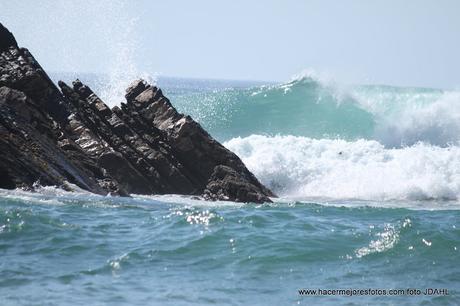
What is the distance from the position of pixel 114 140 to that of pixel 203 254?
9.73 meters

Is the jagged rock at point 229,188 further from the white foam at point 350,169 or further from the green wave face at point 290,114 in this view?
the green wave face at point 290,114

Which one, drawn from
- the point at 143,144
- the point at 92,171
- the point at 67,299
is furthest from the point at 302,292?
the point at 143,144

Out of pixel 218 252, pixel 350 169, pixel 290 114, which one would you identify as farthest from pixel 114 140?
pixel 290 114

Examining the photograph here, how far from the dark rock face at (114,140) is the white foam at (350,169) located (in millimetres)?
5116

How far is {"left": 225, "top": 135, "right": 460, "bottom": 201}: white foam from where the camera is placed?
1102 inches

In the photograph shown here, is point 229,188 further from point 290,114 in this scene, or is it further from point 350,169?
point 290,114

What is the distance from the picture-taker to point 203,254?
13.4 meters

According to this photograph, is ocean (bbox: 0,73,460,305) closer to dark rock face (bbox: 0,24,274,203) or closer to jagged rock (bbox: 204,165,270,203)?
jagged rock (bbox: 204,165,270,203)

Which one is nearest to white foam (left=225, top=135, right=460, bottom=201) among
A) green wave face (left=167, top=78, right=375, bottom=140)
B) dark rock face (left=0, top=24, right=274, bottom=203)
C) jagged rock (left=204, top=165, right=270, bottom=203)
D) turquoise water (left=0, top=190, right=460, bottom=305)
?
dark rock face (left=0, top=24, right=274, bottom=203)

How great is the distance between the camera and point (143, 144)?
2278 centimetres

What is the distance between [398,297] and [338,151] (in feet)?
69.4

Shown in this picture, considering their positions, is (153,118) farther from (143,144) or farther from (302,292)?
(302,292)

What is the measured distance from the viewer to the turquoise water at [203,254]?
37.0 ft

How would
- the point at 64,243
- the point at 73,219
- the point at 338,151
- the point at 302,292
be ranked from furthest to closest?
the point at 338,151, the point at 73,219, the point at 64,243, the point at 302,292
